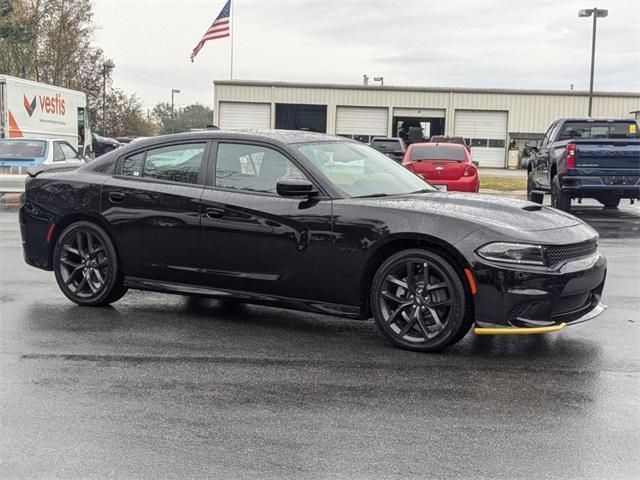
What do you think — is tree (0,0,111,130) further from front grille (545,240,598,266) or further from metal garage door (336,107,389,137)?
front grille (545,240,598,266)

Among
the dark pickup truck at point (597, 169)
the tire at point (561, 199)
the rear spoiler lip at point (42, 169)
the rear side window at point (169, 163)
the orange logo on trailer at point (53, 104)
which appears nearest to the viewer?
the rear side window at point (169, 163)

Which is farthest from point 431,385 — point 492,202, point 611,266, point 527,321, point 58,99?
point 58,99

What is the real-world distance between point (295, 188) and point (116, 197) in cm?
178

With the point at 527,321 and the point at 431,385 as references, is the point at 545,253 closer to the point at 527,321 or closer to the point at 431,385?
the point at 527,321

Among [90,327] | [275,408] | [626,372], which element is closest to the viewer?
[275,408]

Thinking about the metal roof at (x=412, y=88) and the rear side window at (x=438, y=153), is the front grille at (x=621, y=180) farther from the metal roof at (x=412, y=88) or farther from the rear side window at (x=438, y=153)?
the metal roof at (x=412, y=88)

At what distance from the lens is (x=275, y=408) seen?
14.9 ft

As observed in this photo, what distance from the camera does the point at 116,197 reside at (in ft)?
23.0

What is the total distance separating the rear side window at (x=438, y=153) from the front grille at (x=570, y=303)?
40.3ft

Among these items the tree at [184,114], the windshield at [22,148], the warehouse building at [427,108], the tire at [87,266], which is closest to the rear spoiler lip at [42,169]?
the tire at [87,266]

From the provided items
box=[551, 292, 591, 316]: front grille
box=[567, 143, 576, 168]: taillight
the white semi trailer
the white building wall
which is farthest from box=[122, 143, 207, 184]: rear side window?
the white building wall

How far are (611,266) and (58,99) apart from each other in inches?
992

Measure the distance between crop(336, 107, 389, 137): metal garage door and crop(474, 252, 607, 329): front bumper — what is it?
5303 cm

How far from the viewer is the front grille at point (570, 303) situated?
5520 millimetres
